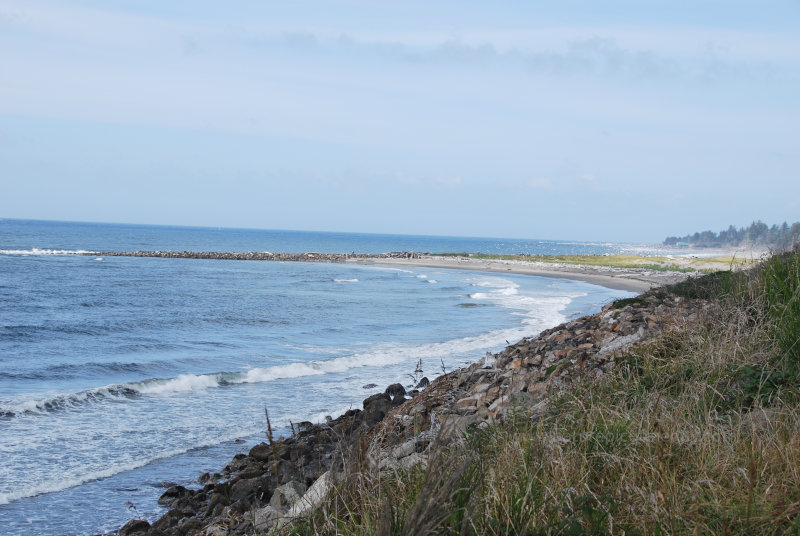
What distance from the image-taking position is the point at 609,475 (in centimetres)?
379

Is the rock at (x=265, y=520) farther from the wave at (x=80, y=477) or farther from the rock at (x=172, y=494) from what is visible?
the wave at (x=80, y=477)

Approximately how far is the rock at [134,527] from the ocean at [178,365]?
0.40 metres

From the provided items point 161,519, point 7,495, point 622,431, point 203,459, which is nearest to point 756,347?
point 622,431

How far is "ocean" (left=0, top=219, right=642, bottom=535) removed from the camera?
8773mm

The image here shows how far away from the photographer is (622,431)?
4219 mm

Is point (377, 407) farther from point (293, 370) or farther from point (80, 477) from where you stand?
point (293, 370)

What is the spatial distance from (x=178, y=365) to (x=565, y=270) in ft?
151

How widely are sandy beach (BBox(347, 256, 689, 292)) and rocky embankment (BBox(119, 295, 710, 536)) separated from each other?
2826 cm

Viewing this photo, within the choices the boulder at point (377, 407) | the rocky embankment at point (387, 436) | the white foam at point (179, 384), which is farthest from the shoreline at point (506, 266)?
the rocky embankment at point (387, 436)

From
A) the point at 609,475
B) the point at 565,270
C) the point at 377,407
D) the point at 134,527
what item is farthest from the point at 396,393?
the point at 565,270

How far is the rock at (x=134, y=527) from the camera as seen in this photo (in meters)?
6.89

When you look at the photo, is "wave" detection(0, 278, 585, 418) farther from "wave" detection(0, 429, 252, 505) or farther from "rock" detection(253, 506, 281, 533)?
"rock" detection(253, 506, 281, 533)

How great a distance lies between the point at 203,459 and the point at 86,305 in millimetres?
22105

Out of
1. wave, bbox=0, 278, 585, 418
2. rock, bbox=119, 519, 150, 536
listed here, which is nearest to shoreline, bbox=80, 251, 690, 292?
wave, bbox=0, 278, 585, 418
